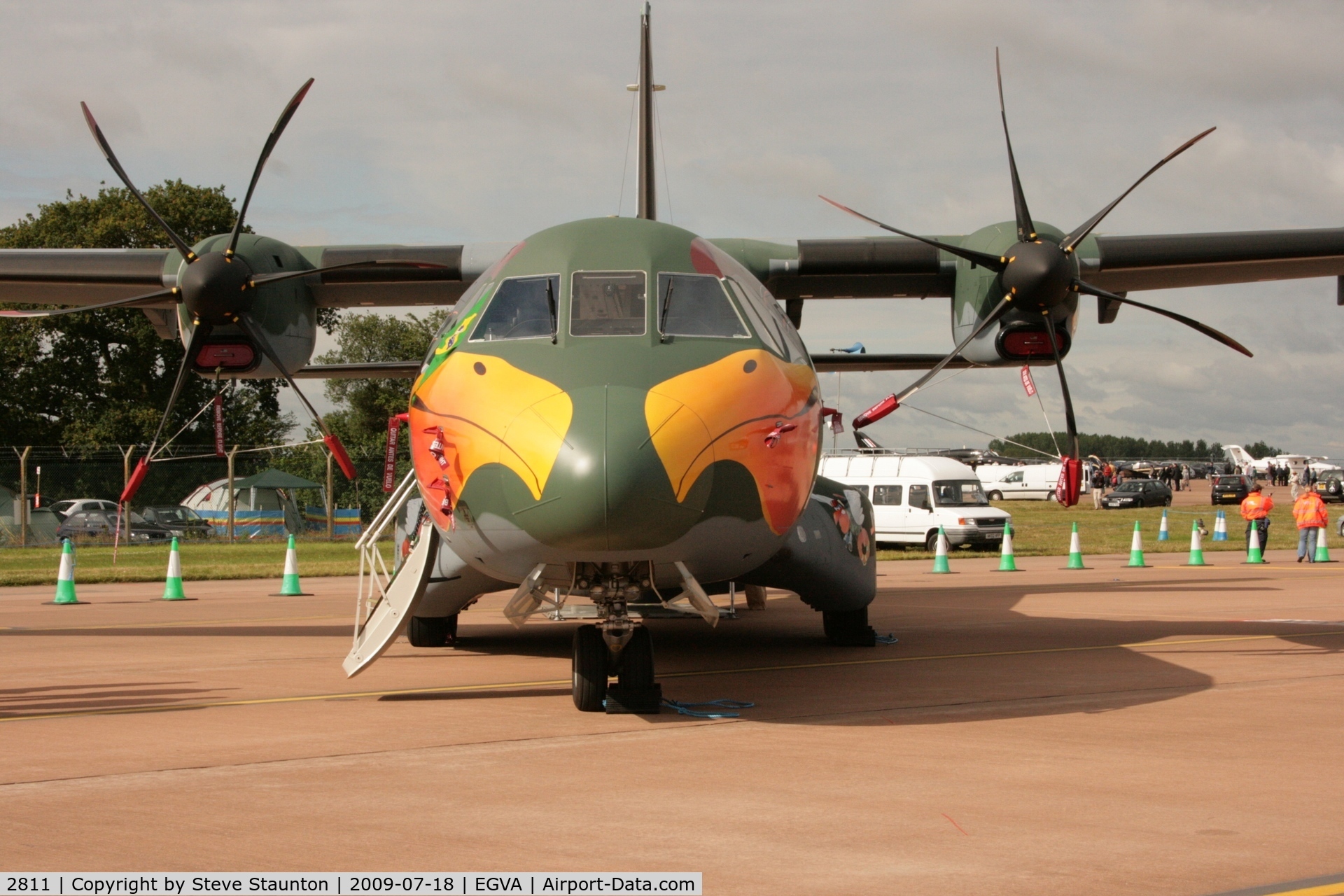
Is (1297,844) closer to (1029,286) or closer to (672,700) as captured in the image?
(672,700)

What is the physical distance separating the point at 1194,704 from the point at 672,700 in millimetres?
3335

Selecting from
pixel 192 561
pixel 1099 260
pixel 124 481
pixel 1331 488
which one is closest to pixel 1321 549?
pixel 1099 260

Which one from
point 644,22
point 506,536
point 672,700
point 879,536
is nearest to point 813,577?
point 672,700

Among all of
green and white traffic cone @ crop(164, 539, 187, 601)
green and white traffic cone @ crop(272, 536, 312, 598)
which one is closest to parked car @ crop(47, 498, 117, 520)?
green and white traffic cone @ crop(164, 539, 187, 601)

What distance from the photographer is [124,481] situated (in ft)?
111

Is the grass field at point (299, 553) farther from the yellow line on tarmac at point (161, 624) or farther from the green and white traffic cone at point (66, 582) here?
the yellow line on tarmac at point (161, 624)

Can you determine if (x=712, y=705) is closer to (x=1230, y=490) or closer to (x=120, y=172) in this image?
(x=120, y=172)

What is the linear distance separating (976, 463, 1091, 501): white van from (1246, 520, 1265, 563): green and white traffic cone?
153 ft

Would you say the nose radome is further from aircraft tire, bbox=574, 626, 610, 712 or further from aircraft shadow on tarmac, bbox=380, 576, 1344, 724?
aircraft shadow on tarmac, bbox=380, 576, 1344, 724

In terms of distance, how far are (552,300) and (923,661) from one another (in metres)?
4.84

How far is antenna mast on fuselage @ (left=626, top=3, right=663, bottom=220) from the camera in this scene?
14.8 metres

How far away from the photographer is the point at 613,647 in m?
7.88

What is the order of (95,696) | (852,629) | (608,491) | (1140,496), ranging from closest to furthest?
(608,491) < (95,696) < (852,629) < (1140,496)

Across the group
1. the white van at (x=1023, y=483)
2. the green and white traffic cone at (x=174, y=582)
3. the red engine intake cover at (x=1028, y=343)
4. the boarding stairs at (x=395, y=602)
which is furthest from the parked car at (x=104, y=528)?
the white van at (x=1023, y=483)
